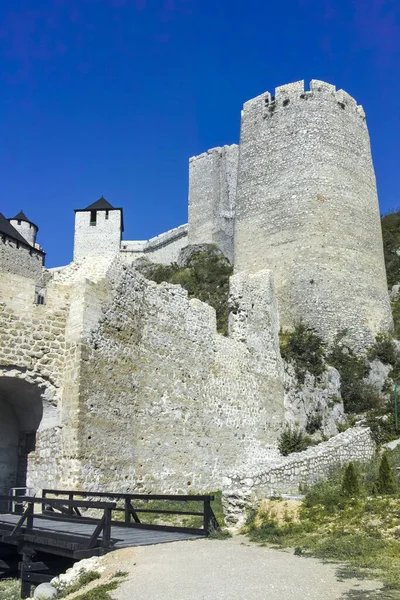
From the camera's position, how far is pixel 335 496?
1079 centimetres

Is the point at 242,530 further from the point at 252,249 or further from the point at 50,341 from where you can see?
the point at 252,249

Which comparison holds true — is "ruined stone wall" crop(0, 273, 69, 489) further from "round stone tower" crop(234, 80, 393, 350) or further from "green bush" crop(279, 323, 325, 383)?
"round stone tower" crop(234, 80, 393, 350)

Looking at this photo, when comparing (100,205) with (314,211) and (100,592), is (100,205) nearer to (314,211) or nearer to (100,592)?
(314,211)

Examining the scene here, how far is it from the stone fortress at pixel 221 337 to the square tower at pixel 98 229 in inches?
704

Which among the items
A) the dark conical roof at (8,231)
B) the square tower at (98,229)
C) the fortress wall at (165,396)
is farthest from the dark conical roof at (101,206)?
the fortress wall at (165,396)

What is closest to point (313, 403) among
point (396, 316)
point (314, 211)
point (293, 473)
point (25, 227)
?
point (293, 473)

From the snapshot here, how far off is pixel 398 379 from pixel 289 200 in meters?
9.57

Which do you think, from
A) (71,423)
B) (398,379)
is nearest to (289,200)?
(398,379)

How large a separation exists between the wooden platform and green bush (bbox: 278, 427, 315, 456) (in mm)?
10254

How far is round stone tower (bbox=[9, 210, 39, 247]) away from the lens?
51.6 m

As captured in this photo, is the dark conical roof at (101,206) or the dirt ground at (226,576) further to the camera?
the dark conical roof at (101,206)

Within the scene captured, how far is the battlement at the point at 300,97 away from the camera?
94.1 ft

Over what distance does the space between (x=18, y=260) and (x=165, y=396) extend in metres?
19.1

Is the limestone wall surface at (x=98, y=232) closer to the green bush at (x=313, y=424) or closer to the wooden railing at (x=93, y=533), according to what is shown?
Result: the green bush at (x=313, y=424)
